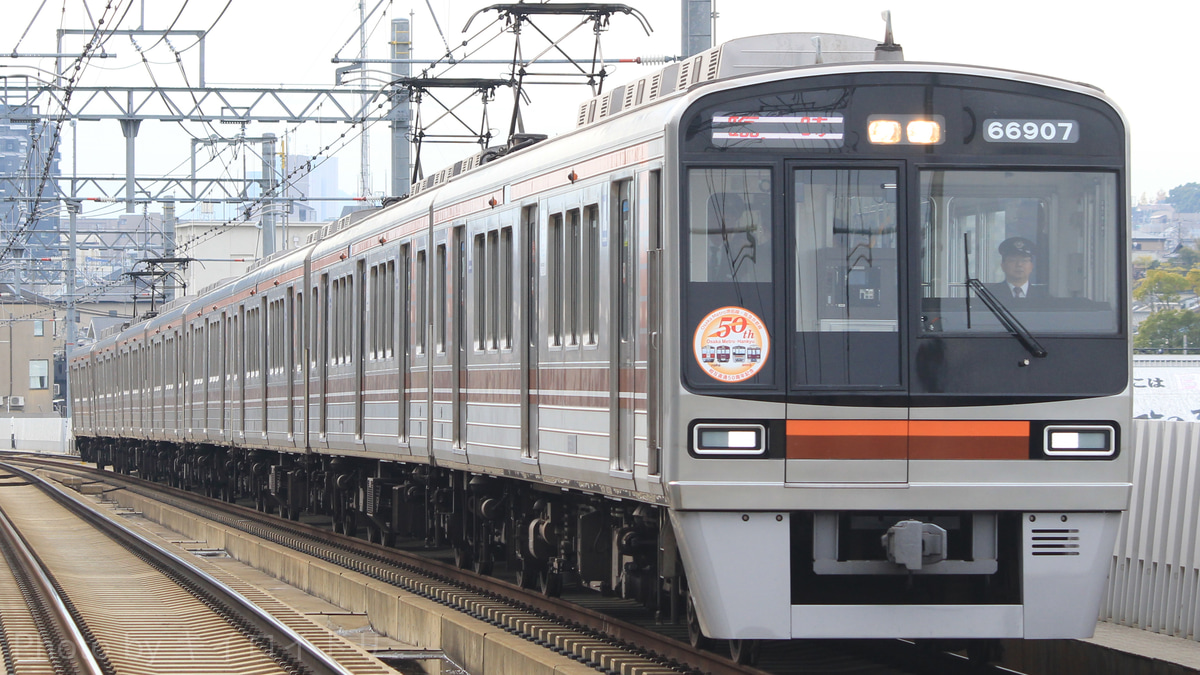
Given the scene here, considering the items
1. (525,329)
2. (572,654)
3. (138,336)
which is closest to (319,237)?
(525,329)

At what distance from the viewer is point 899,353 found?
7730 millimetres

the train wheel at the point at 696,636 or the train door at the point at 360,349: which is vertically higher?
the train door at the point at 360,349

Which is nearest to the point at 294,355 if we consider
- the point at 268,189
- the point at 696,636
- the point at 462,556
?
the point at 462,556

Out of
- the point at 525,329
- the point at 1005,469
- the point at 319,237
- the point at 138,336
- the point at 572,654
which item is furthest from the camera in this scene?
Answer: the point at 138,336

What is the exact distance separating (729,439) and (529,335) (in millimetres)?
3048

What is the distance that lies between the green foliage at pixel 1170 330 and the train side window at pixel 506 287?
170 ft

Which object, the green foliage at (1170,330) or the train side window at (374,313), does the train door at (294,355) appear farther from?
the green foliage at (1170,330)

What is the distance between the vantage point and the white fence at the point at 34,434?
61.0 meters

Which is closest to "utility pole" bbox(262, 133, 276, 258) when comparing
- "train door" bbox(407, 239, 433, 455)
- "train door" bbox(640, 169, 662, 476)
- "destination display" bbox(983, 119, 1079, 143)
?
"train door" bbox(407, 239, 433, 455)

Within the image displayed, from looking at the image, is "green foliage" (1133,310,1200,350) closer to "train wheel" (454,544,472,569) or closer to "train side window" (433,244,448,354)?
"train wheel" (454,544,472,569)

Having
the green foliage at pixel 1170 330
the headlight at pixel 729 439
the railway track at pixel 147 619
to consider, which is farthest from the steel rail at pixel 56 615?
the green foliage at pixel 1170 330

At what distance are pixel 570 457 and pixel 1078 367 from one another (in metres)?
3.02

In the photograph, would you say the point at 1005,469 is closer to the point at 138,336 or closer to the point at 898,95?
the point at 898,95

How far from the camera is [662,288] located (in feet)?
26.0
